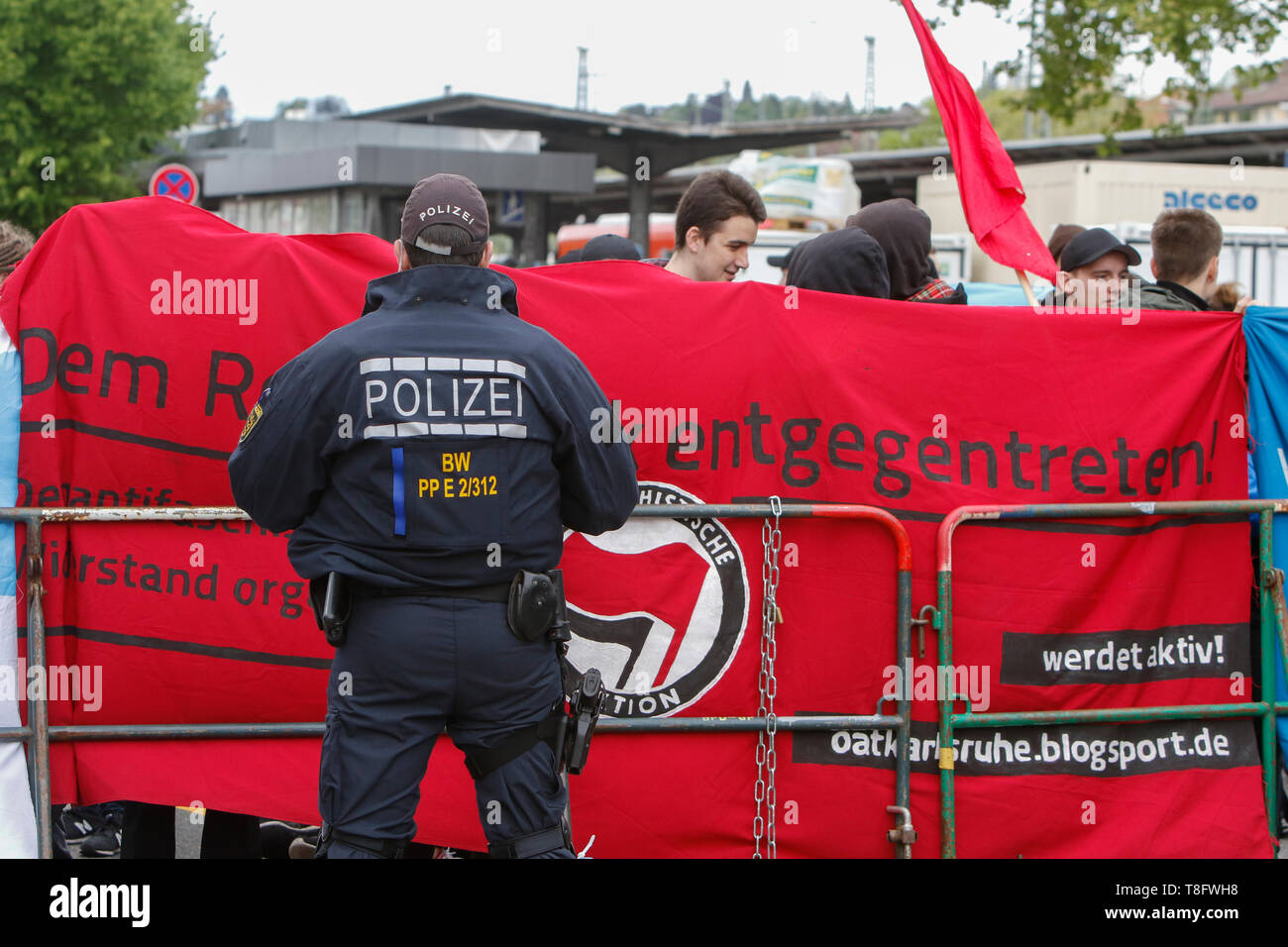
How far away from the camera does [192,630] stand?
4637 millimetres

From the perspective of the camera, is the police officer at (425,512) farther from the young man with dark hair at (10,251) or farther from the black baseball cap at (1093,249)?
the black baseball cap at (1093,249)

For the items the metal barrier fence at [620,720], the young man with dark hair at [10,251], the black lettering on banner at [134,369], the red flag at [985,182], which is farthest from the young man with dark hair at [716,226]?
the young man with dark hair at [10,251]

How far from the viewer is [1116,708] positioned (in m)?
5.00

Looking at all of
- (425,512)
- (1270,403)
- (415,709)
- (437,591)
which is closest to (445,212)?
(425,512)

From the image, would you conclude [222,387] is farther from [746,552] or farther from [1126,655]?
[1126,655]

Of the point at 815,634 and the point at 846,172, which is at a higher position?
the point at 846,172

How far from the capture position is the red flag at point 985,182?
5531 mm

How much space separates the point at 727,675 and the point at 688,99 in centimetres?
4396

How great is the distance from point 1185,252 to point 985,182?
50.2 inches

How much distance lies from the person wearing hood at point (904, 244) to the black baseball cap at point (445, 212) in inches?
97.0

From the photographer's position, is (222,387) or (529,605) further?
(222,387)

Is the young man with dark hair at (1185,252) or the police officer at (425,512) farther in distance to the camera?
the young man with dark hair at (1185,252)
